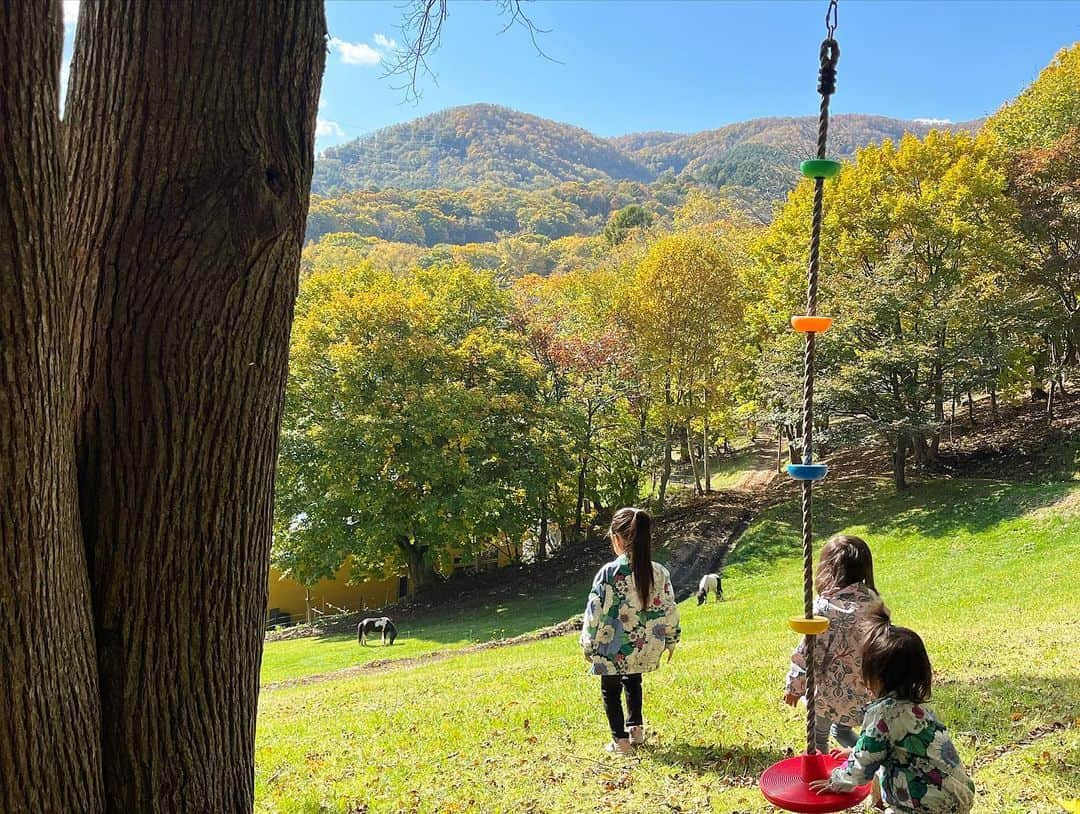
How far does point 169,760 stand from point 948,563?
1764 centimetres

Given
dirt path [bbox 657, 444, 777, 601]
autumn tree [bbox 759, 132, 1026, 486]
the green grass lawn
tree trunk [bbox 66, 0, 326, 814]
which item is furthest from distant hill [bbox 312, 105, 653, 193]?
tree trunk [bbox 66, 0, 326, 814]

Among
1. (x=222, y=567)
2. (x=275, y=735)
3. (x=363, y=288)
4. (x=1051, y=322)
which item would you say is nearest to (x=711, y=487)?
(x=1051, y=322)

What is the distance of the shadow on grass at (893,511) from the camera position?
18.9 meters

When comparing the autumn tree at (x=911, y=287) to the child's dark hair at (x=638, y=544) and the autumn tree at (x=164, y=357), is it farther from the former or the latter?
the autumn tree at (x=164, y=357)

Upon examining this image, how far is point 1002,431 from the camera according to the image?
25172 millimetres

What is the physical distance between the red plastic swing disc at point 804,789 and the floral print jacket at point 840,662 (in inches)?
33.7

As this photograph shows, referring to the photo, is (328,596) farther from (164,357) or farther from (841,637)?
(164,357)

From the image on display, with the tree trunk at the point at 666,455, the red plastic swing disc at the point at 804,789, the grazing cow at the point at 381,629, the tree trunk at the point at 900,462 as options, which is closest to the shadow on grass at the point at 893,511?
the tree trunk at the point at 900,462

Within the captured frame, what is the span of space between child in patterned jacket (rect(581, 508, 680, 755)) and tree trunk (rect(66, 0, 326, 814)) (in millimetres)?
3047

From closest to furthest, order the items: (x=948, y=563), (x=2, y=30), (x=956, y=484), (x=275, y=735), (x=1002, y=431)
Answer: (x=2, y=30) < (x=275, y=735) < (x=948, y=563) < (x=956, y=484) < (x=1002, y=431)

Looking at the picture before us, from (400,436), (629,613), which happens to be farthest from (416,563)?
(629,613)

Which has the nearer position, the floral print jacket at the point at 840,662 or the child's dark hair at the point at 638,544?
the floral print jacket at the point at 840,662

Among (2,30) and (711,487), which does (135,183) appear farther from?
(711,487)

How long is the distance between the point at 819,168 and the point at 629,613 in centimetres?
298
